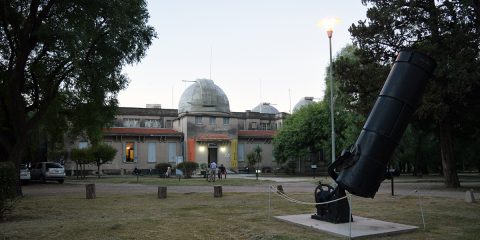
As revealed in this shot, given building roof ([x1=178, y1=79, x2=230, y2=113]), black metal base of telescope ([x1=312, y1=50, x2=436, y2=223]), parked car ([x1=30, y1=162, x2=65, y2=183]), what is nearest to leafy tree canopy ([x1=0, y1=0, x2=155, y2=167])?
parked car ([x1=30, y1=162, x2=65, y2=183])

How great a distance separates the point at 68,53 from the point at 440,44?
1736 centimetres

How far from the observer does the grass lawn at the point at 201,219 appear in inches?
379

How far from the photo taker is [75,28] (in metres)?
19.5

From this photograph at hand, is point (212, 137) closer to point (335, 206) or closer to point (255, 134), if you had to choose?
point (255, 134)

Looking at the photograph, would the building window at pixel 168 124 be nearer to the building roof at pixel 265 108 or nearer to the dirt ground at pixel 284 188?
the building roof at pixel 265 108

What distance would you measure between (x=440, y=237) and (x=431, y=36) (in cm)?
1540

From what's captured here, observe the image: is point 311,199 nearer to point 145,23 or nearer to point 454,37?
point 454,37

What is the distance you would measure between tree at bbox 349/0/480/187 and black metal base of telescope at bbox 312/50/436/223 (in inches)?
438

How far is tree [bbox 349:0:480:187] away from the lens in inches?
789

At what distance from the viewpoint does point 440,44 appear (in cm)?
2159

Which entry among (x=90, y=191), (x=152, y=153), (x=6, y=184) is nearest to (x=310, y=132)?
(x=152, y=153)

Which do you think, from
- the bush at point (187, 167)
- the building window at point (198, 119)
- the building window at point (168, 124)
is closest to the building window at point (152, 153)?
the building window at point (198, 119)

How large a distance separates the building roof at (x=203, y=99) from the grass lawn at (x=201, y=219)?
39.4 meters

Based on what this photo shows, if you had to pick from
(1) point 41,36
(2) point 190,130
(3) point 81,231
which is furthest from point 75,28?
(2) point 190,130
